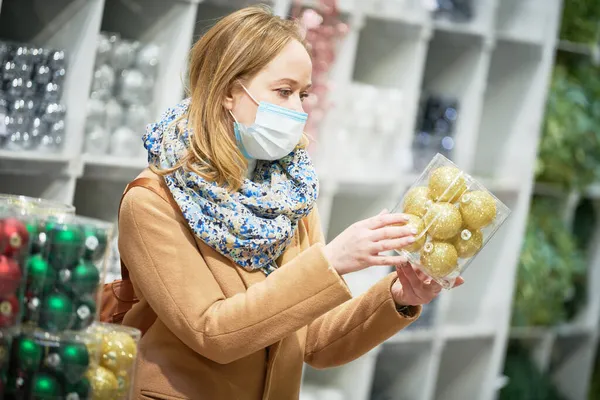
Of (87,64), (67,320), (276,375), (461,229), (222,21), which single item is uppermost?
(222,21)

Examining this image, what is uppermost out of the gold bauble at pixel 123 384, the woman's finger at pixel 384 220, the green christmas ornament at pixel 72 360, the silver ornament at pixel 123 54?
the silver ornament at pixel 123 54

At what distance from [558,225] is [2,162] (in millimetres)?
3117

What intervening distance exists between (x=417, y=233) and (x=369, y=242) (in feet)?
0.38

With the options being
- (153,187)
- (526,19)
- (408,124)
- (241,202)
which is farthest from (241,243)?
(526,19)

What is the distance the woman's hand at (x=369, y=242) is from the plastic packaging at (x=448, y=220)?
0.05 metres

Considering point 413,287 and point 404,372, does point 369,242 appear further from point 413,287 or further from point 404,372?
point 404,372

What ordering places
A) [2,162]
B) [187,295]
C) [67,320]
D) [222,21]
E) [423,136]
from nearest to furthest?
[67,320] → [187,295] → [222,21] → [2,162] → [423,136]

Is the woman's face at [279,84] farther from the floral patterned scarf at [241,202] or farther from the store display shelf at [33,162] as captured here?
the store display shelf at [33,162]

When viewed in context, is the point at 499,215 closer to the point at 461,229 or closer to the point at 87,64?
the point at 461,229

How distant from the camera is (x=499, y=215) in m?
2.00

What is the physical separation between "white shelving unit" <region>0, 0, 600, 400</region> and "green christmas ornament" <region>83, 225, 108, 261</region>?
1.07m

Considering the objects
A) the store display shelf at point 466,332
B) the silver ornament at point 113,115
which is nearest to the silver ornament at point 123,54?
the silver ornament at point 113,115

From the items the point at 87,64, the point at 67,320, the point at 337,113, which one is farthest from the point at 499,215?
the point at 337,113

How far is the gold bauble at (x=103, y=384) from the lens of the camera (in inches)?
69.3
